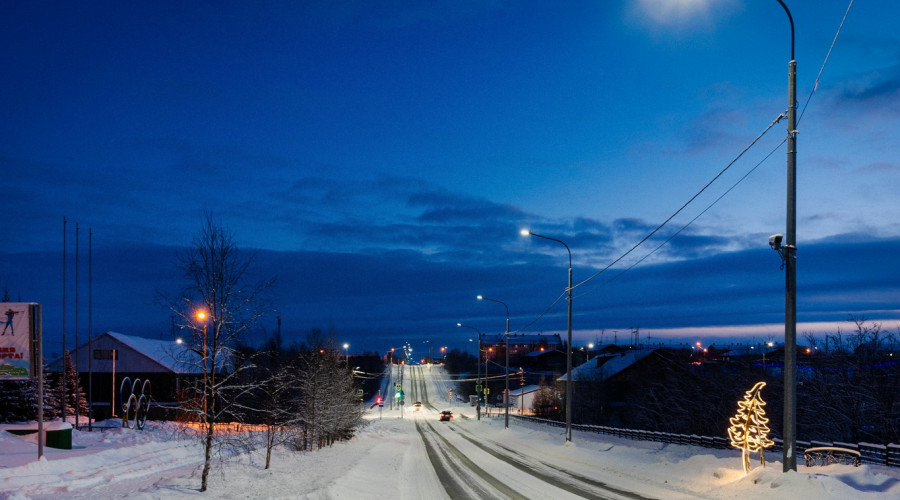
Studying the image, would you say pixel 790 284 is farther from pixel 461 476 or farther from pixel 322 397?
pixel 322 397

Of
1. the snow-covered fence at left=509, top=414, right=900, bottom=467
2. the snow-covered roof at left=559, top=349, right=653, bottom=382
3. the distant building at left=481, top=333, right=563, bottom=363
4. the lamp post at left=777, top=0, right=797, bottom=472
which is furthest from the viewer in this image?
the distant building at left=481, top=333, right=563, bottom=363

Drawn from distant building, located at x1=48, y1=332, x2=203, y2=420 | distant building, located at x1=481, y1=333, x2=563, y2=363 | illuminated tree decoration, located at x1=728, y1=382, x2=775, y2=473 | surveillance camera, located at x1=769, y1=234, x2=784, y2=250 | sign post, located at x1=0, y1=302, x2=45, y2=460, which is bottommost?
distant building, located at x1=481, y1=333, x2=563, y2=363

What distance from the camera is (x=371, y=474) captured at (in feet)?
75.3

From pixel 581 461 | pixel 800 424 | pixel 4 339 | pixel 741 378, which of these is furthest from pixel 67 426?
pixel 741 378

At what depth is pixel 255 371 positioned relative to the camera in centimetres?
4181

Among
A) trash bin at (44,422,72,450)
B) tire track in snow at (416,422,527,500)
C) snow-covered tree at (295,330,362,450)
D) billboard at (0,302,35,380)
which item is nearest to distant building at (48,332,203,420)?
snow-covered tree at (295,330,362,450)

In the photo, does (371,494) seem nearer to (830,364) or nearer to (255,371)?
(255,371)

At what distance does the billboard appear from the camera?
22.8 meters

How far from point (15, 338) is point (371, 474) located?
1380 cm

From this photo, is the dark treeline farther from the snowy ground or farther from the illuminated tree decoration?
the illuminated tree decoration

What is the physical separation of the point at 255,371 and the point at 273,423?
17.5m

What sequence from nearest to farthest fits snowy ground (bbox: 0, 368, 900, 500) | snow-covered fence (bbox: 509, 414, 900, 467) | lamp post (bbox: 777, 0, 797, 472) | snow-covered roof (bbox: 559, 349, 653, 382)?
lamp post (bbox: 777, 0, 797, 472)
snowy ground (bbox: 0, 368, 900, 500)
snow-covered fence (bbox: 509, 414, 900, 467)
snow-covered roof (bbox: 559, 349, 653, 382)

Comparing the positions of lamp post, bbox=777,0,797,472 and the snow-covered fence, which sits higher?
lamp post, bbox=777,0,797,472

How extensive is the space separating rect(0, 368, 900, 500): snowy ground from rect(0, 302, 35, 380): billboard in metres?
3.19
